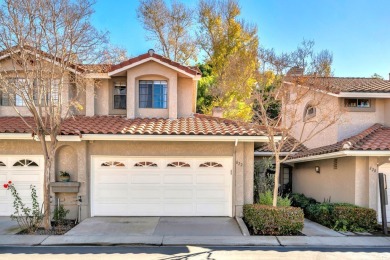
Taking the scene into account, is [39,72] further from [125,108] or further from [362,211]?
[362,211]

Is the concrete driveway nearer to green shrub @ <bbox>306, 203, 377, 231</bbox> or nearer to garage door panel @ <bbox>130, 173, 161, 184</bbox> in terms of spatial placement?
garage door panel @ <bbox>130, 173, 161, 184</bbox>

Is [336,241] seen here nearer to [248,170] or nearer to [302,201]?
[248,170]

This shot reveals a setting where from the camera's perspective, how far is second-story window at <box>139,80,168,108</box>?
1521 cm

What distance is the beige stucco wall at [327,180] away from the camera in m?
13.3

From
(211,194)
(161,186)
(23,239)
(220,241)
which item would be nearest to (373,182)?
(211,194)

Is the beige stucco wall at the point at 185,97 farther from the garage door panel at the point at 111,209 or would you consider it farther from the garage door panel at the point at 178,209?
the garage door panel at the point at 111,209

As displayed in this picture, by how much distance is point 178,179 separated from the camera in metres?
12.9

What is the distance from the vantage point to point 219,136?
1209 centimetres

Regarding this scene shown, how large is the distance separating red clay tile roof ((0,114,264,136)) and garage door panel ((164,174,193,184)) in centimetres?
180

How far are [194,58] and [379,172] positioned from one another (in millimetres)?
17954

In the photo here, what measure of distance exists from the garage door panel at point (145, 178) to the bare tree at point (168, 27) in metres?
16.0

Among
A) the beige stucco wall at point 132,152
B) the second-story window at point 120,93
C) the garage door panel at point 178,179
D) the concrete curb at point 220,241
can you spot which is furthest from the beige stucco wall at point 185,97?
the concrete curb at point 220,241

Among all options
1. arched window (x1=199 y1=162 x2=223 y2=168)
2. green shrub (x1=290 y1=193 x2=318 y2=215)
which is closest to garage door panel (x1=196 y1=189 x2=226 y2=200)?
arched window (x1=199 y1=162 x2=223 y2=168)

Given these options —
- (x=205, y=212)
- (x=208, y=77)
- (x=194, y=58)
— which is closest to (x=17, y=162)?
(x=205, y=212)
